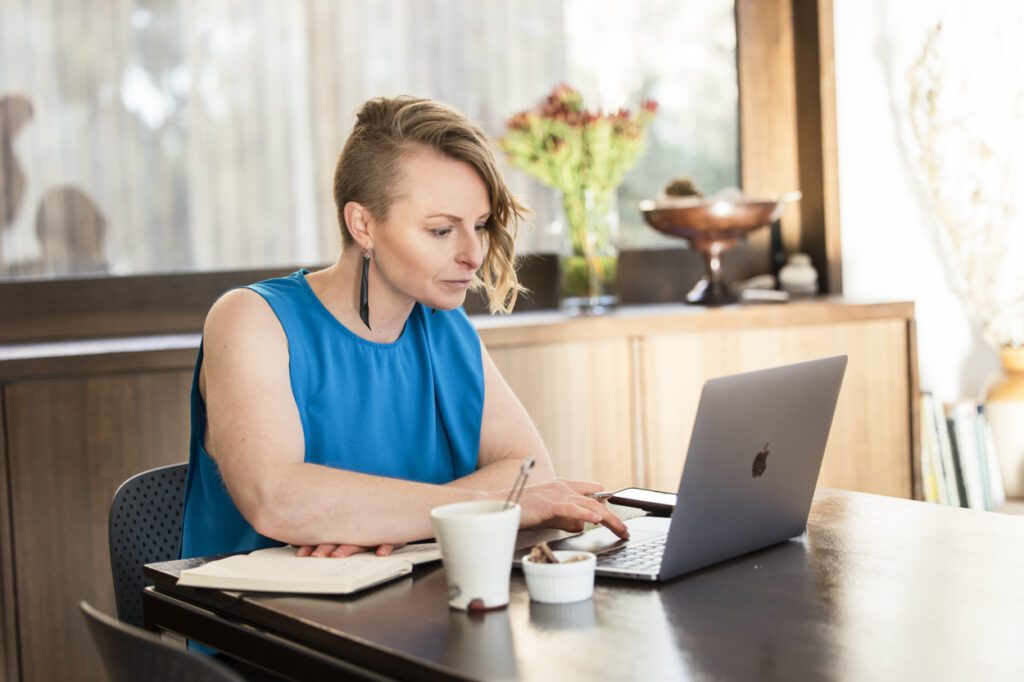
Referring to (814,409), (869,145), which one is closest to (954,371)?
(869,145)

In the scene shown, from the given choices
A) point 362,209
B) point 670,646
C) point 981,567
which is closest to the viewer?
point 670,646

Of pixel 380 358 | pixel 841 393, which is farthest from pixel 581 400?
pixel 380 358

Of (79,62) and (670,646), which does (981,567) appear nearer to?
(670,646)

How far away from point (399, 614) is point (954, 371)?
9.68 feet

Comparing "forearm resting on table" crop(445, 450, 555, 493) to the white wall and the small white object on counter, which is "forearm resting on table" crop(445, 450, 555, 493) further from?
the white wall

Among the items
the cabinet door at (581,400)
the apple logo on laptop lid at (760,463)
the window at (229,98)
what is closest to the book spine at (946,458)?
the cabinet door at (581,400)

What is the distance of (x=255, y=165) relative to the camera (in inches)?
123

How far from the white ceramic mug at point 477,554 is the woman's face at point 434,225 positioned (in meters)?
0.64

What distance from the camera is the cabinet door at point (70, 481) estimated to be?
2451mm

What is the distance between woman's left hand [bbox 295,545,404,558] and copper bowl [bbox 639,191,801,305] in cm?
195

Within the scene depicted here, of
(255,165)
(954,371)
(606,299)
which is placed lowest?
(954,371)

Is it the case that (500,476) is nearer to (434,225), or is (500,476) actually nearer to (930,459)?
(434,225)

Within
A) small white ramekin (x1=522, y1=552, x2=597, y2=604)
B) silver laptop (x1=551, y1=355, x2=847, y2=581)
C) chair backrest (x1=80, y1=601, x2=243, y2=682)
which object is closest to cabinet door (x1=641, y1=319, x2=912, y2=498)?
silver laptop (x1=551, y1=355, x2=847, y2=581)

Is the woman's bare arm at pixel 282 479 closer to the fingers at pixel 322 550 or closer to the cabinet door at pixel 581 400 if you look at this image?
the fingers at pixel 322 550
